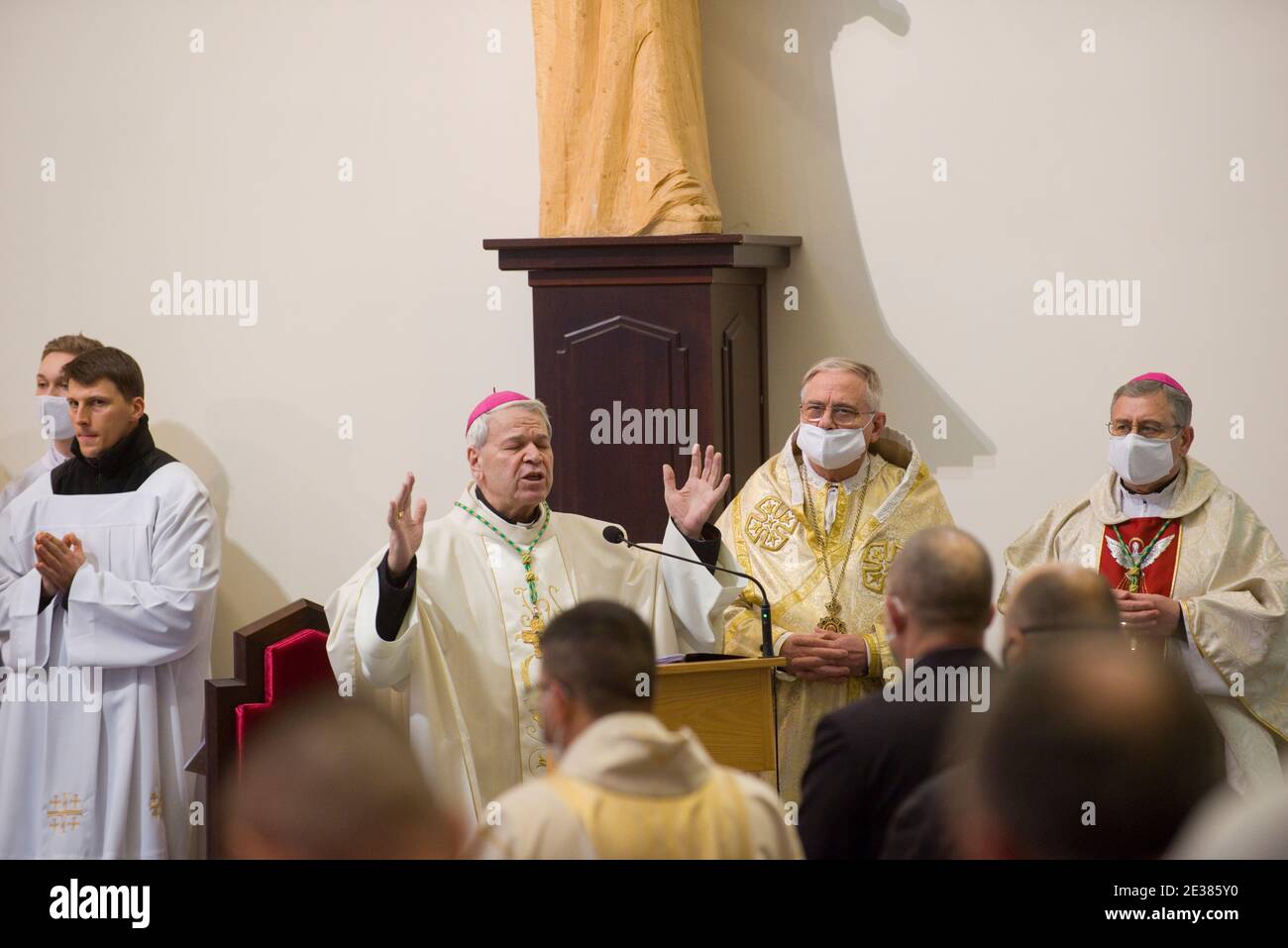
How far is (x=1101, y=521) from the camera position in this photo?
19.2 ft

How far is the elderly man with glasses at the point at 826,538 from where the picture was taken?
567 cm

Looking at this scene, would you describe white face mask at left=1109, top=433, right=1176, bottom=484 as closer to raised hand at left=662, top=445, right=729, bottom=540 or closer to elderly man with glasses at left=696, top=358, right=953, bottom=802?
elderly man with glasses at left=696, top=358, right=953, bottom=802

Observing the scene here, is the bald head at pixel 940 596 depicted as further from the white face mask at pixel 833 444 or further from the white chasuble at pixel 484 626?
the white face mask at pixel 833 444

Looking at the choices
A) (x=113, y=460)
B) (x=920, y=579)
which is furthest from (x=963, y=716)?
(x=113, y=460)

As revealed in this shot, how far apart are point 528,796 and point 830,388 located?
3185 millimetres

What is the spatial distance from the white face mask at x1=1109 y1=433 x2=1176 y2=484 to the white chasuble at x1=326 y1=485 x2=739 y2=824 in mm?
1402

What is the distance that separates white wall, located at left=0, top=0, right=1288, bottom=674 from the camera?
6984 mm

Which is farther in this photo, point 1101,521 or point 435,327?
point 435,327

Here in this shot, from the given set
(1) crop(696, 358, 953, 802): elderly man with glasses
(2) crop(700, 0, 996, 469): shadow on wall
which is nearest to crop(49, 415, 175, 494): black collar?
(1) crop(696, 358, 953, 802): elderly man with glasses

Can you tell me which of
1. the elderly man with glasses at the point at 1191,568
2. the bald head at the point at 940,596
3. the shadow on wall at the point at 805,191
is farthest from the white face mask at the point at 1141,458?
the bald head at the point at 940,596

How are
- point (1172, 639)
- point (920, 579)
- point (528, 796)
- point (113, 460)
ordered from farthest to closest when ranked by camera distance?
1. point (113, 460)
2. point (1172, 639)
3. point (920, 579)
4. point (528, 796)

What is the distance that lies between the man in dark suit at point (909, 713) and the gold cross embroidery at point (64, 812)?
3.93 meters

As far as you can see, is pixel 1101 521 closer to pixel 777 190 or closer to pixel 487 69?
pixel 777 190

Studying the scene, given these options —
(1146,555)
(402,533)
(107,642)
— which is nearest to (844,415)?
(1146,555)
